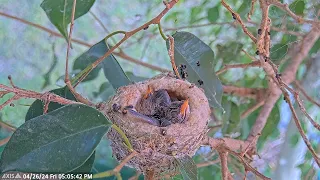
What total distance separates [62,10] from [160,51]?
973mm

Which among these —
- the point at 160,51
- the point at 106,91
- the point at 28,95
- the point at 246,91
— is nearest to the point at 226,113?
the point at 246,91

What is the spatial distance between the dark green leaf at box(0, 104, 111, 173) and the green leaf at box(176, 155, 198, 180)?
256 millimetres

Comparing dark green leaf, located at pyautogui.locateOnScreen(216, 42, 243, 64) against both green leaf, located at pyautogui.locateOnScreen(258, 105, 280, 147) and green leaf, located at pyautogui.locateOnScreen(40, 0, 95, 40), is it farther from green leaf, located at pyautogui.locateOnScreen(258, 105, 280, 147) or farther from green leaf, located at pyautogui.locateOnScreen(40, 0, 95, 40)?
green leaf, located at pyautogui.locateOnScreen(40, 0, 95, 40)

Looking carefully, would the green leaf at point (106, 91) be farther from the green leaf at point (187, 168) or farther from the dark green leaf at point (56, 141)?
the dark green leaf at point (56, 141)

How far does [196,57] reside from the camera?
1247 mm

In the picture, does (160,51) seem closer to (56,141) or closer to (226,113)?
(226,113)

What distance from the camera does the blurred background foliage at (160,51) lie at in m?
1.56

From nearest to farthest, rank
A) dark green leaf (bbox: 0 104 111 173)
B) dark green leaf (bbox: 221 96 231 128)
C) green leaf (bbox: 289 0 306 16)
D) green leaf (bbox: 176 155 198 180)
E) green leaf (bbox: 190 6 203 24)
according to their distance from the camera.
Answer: dark green leaf (bbox: 0 104 111 173) < green leaf (bbox: 176 155 198 180) < green leaf (bbox: 289 0 306 16) < dark green leaf (bbox: 221 96 231 128) < green leaf (bbox: 190 6 203 24)

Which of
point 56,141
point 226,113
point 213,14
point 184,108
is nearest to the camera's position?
point 56,141

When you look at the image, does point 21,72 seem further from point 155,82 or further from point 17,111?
point 155,82

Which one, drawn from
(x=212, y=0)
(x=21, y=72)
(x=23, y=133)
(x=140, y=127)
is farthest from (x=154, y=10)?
(x=23, y=133)

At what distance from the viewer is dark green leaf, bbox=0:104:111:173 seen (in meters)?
0.78

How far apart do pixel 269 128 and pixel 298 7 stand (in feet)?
1.74

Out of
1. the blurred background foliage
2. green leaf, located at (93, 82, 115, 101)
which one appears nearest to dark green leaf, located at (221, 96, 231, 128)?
the blurred background foliage
